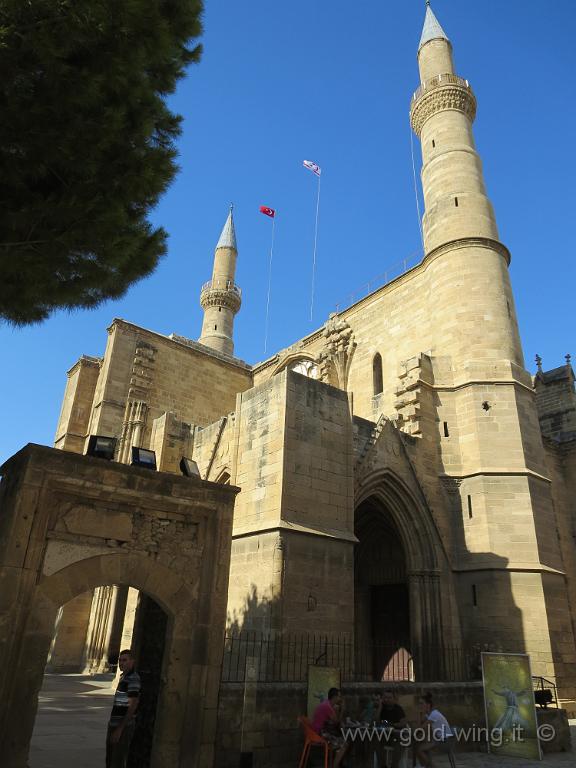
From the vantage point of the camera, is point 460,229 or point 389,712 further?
point 460,229

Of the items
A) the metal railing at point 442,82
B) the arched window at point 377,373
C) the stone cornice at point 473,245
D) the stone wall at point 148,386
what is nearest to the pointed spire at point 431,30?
the metal railing at point 442,82

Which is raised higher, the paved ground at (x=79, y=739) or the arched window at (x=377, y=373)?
the arched window at (x=377, y=373)

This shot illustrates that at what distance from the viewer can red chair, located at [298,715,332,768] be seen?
5645mm

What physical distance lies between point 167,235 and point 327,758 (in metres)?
6.06

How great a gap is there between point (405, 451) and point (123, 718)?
9265 millimetres

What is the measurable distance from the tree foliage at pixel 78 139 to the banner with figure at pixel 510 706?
7.52m

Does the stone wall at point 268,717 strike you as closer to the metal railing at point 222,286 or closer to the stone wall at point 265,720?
the stone wall at point 265,720

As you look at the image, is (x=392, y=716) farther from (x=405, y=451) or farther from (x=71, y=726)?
(x=405, y=451)

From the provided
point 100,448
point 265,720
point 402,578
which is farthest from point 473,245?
point 265,720

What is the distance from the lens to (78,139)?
5281mm

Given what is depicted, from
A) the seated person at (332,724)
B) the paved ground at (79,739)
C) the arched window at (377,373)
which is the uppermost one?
the arched window at (377,373)

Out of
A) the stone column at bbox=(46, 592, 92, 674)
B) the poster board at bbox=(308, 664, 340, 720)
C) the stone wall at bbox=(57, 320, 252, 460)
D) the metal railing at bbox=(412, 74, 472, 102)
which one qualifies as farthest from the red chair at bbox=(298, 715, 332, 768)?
the metal railing at bbox=(412, 74, 472, 102)

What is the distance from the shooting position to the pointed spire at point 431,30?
20828mm

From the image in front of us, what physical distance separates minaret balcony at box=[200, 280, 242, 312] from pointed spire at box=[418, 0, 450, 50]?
16643 mm
